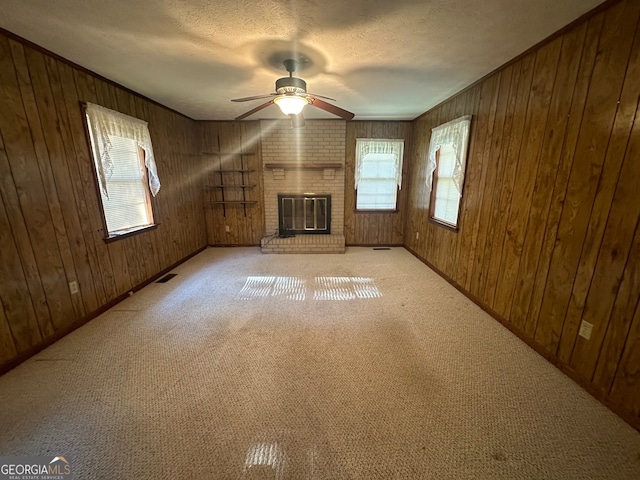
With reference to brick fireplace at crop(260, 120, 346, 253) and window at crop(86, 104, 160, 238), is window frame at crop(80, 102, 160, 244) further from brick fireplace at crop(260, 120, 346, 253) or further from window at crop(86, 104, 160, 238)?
brick fireplace at crop(260, 120, 346, 253)

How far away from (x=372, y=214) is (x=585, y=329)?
11.2ft

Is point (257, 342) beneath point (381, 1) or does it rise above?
beneath

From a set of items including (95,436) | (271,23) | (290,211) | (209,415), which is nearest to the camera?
(95,436)

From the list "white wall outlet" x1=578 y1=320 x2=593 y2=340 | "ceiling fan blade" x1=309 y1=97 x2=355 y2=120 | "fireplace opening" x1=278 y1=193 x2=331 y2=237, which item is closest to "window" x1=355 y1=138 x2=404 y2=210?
"fireplace opening" x1=278 y1=193 x2=331 y2=237

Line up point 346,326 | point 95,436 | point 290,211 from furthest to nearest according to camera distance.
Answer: point 290,211 → point 346,326 → point 95,436

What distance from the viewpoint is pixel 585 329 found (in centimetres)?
159

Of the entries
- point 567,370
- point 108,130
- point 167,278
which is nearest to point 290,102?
point 108,130

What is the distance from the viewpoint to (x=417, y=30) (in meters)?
1.69

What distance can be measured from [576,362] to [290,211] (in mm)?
4055

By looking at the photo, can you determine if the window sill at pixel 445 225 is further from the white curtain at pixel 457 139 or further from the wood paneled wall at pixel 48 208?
the wood paneled wall at pixel 48 208

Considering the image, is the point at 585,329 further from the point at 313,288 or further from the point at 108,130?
the point at 108,130

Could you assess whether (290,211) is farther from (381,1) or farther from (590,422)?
(590,422)

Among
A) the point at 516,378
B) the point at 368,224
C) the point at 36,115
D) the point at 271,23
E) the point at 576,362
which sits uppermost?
the point at 271,23

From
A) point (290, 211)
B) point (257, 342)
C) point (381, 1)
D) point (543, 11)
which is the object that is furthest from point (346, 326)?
point (290, 211)
